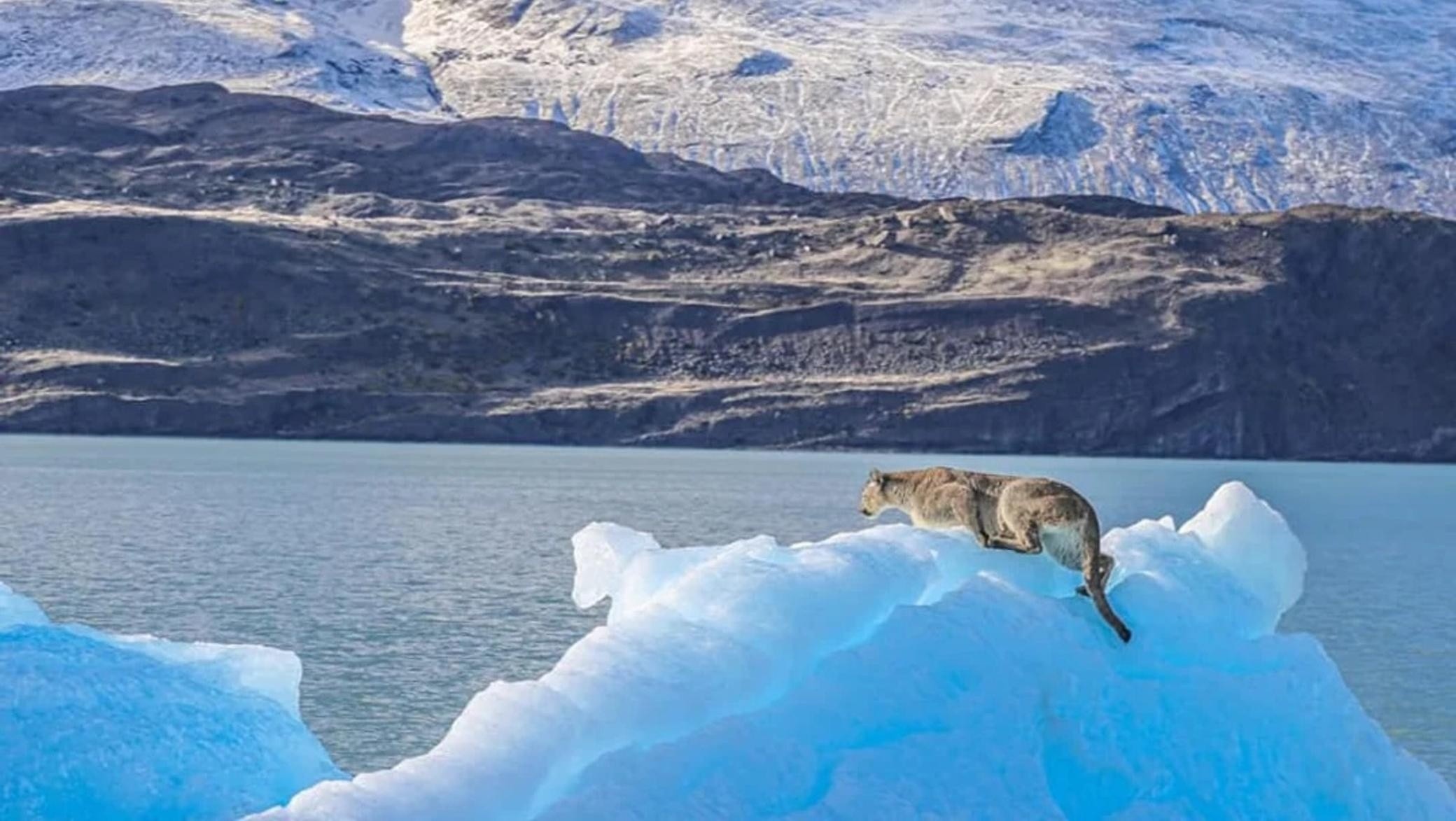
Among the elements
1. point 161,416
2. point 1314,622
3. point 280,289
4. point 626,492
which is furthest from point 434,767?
point 280,289

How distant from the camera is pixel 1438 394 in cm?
13275

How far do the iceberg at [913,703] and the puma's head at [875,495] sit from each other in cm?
151

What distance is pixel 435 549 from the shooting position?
169ft

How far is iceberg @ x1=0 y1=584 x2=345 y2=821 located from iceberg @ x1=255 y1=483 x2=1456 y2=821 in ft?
5.16

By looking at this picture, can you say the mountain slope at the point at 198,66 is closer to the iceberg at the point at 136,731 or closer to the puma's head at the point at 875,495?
the puma's head at the point at 875,495

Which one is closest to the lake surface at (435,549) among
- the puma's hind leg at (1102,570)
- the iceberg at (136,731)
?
the iceberg at (136,731)

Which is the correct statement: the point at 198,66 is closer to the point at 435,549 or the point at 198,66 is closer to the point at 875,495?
the point at 435,549

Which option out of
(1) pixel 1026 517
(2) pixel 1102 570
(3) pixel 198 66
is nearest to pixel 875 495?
(1) pixel 1026 517

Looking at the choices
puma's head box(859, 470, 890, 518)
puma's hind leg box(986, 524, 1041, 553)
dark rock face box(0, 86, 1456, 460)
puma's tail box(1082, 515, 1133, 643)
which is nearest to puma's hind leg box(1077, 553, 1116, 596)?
puma's tail box(1082, 515, 1133, 643)

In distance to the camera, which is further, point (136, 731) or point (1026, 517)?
point (1026, 517)

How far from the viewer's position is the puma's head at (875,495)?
14.4 metres

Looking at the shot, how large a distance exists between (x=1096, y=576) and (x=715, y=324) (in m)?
115

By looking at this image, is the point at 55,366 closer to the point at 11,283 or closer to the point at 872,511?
the point at 11,283

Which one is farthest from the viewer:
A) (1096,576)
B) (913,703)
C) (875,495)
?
(875,495)
